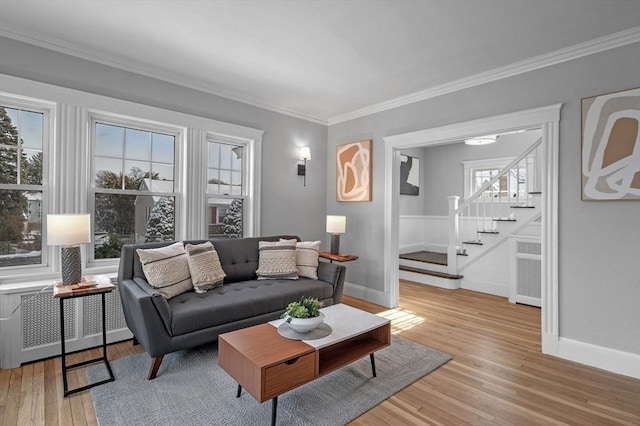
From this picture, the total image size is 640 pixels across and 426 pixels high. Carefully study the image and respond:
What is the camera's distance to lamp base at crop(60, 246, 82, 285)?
8.05 ft

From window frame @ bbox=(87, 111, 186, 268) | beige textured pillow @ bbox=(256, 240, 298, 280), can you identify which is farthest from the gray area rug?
window frame @ bbox=(87, 111, 186, 268)

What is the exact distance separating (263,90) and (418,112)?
74.8 inches

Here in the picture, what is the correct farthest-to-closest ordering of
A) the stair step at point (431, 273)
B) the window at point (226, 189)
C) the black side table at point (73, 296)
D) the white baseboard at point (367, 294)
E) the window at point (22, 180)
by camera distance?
the stair step at point (431, 273) < the white baseboard at point (367, 294) < the window at point (226, 189) < the window at point (22, 180) < the black side table at point (73, 296)

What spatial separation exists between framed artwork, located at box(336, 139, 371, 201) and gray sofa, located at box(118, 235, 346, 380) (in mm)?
1343

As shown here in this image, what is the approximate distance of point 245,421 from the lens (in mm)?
1941

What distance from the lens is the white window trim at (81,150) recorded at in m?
2.74

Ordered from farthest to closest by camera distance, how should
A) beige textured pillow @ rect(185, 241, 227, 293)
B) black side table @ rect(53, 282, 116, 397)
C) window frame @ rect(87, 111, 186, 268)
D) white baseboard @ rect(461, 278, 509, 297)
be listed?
1. white baseboard @ rect(461, 278, 509, 297)
2. window frame @ rect(87, 111, 186, 268)
3. beige textured pillow @ rect(185, 241, 227, 293)
4. black side table @ rect(53, 282, 116, 397)

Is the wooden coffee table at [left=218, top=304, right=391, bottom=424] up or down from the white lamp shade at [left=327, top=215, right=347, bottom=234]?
down

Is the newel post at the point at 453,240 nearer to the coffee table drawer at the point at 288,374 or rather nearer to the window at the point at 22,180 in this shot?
the coffee table drawer at the point at 288,374

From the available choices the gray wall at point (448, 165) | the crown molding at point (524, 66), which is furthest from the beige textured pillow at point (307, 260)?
the gray wall at point (448, 165)

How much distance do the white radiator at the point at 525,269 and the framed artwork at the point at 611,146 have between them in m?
1.85

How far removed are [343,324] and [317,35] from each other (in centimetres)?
231

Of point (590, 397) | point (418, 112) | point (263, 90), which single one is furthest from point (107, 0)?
point (590, 397)

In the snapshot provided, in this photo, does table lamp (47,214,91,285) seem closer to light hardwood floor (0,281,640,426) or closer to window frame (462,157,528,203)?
light hardwood floor (0,281,640,426)
